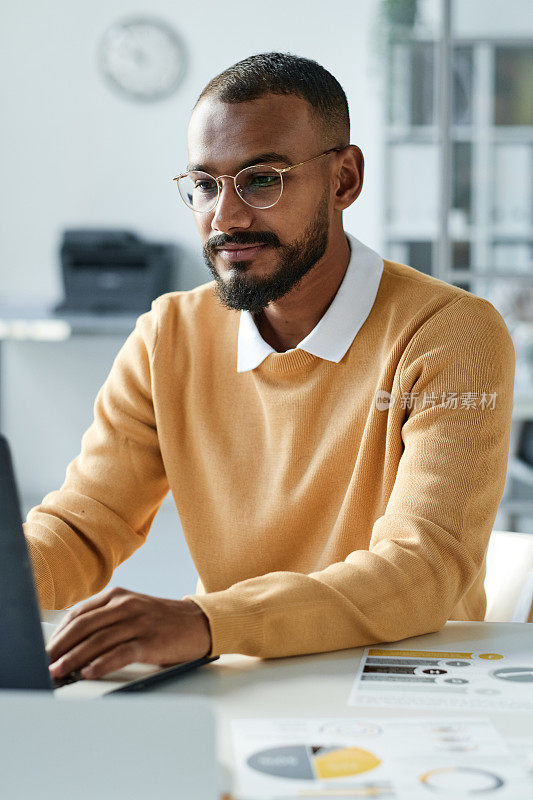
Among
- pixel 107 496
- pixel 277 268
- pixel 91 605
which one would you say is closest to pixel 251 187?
pixel 277 268

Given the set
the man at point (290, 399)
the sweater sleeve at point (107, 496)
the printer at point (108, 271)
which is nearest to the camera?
the man at point (290, 399)

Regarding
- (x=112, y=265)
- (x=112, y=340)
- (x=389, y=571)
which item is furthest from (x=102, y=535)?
(x=112, y=340)

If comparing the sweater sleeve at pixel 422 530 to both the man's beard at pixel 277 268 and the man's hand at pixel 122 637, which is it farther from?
the man's beard at pixel 277 268

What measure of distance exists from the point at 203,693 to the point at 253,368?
0.65 m

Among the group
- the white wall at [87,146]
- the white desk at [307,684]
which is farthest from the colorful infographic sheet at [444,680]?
the white wall at [87,146]

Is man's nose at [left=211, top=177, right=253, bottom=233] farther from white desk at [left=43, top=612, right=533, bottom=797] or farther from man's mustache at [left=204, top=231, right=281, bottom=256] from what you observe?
white desk at [left=43, top=612, right=533, bottom=797]

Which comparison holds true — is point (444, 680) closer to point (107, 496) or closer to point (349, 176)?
point (107, 496)

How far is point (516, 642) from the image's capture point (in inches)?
40.2

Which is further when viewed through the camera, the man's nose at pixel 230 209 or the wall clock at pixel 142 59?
the wall clock at pixel 142 59

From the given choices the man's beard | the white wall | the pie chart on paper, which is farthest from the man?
the white wall

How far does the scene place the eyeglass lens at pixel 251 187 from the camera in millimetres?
1334

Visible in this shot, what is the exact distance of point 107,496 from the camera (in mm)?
1448

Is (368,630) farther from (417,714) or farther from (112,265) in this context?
(112,265)

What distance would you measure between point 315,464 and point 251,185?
393 mm
